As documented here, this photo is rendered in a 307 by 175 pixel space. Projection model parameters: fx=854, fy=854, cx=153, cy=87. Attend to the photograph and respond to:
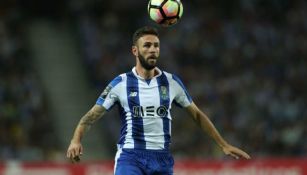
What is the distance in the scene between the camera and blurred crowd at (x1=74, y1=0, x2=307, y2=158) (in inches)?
684

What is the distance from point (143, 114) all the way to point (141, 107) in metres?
0.07

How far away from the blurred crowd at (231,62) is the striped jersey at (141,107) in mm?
9198

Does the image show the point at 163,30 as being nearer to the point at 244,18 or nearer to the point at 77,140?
the point at 244,18

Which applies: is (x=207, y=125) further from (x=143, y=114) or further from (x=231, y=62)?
(x=231, y=62)

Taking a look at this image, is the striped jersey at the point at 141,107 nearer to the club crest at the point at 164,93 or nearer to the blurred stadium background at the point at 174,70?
the club crest at the point at 164,93

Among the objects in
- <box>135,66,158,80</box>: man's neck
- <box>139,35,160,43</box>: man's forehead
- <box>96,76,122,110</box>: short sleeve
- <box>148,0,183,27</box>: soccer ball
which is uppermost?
<box>148,0,183,27</box>: soccer ball

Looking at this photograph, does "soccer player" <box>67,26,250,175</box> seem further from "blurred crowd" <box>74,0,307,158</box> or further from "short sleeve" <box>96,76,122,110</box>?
"blurred crowd" <box>74,0,307,158</box>

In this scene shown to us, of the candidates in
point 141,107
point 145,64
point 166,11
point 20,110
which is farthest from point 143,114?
point 20,110

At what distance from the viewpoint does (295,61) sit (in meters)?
18.8

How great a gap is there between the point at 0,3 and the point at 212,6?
5.31 m

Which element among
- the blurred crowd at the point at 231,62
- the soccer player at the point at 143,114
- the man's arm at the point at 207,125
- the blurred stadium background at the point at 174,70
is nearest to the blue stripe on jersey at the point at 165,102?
the soccer player at the point at 143,114

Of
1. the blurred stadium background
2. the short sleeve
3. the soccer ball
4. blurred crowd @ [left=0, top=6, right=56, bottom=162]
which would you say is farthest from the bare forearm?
blurred crowd @ [left=0, top=6, right=56, bottom=162]

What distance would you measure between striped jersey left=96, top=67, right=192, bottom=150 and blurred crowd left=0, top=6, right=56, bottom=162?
31.0 feet

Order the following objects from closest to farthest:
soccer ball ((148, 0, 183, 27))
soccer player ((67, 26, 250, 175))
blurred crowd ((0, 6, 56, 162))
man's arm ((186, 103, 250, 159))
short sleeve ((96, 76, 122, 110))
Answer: soccer player ((67, 26, 250, 175))
short sleeve ((96, 76, 122, 110))
man's arm ((186, 103, 250, 159))
soccer ball ((148, 0, 183, 27))
blurred crowd ((0, 6, 56, 162))
